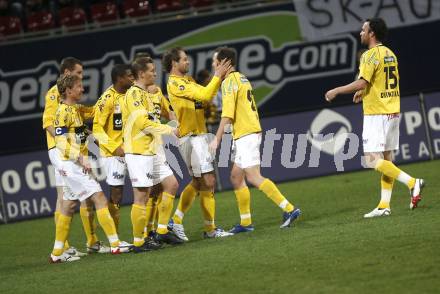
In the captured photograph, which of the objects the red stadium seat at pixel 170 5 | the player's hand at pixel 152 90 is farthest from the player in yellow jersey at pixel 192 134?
the red stadium seat at pixel 170 5

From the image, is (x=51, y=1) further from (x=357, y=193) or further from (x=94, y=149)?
(x=357, y=193)

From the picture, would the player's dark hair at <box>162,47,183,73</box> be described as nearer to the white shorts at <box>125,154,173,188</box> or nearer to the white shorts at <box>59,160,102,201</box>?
the white shorts at <box>125,154,173,188</box>

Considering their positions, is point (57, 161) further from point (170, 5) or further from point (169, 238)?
point (170, 5)

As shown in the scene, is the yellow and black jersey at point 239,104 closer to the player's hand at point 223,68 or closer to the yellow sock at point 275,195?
the player's hand at point 223,68

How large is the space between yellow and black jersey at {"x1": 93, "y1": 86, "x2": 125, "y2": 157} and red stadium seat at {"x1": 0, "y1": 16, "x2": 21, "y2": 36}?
9.18 metres

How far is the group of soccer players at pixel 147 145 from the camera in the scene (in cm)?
931

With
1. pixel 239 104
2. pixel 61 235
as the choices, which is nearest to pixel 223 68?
pixel 239 104

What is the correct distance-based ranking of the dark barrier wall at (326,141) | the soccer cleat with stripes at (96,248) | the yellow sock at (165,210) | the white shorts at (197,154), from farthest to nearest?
1. the dark barrier wall at (326,141)
2. the soccer cleat with stripes at (96,248)
3. the white shorts at (197,154)
4. the yellow sock at (165,210)

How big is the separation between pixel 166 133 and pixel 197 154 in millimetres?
810

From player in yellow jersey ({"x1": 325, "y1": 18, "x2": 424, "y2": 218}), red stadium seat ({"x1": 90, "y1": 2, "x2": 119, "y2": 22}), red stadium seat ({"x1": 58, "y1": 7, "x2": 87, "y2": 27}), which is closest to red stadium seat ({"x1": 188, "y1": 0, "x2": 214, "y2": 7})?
red stadium seat ({"x1": 90, "y1": 2, "x2": 119, "y2": 22})

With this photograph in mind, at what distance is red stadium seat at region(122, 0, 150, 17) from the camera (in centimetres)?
1875

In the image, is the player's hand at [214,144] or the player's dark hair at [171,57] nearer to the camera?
the player's hand at [214,144]

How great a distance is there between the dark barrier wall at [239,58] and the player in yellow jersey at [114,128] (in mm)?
8212

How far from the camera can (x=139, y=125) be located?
30.2ft
